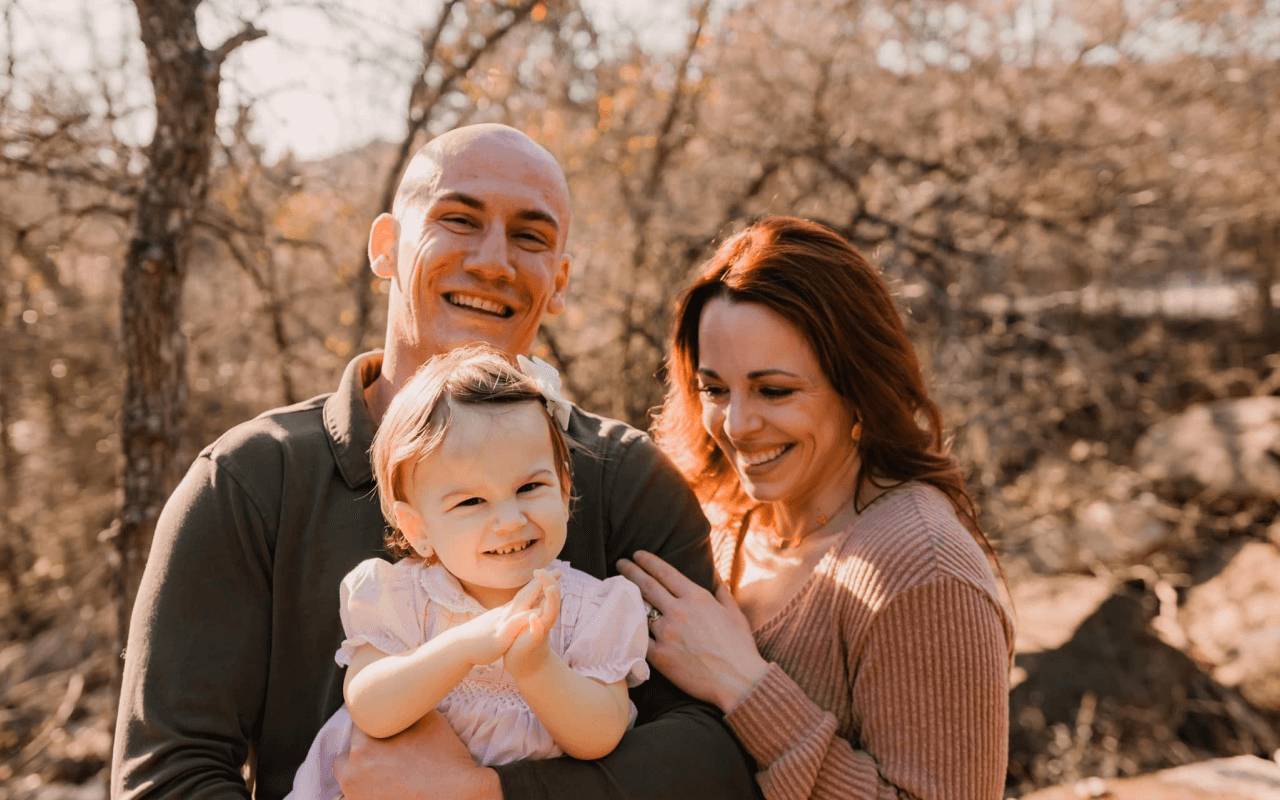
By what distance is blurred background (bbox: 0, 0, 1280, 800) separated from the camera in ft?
16.6

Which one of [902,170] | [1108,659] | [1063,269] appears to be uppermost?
[902,170]

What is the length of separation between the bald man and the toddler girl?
0.25 ft

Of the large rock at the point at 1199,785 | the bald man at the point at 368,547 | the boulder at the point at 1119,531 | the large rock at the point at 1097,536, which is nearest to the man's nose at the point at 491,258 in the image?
the bald man at the point at 368,547

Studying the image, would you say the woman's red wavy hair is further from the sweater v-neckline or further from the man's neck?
the man's neck

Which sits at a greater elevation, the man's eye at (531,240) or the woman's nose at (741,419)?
the man's eye at (531,240)

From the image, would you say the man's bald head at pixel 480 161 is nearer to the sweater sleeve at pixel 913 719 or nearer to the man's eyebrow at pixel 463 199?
the man's eyebrow at pixel 463 199

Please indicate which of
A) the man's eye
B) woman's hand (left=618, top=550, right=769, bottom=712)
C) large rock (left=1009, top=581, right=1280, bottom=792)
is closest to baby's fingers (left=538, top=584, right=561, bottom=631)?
woman's hand (left=618, top=550, right=769, bottom=712)

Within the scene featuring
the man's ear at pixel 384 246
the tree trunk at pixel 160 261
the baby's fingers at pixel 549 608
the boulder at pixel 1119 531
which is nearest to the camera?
the baby's fingers at pixel 549 608

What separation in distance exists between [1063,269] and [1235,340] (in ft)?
9.35

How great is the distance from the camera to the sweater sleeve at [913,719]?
6.19 feet

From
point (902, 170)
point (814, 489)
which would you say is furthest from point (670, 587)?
point (902, 170)

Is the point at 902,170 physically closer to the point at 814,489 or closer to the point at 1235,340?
the point at 814,489

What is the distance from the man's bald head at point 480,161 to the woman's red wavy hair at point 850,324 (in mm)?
530

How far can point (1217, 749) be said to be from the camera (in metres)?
5.30
